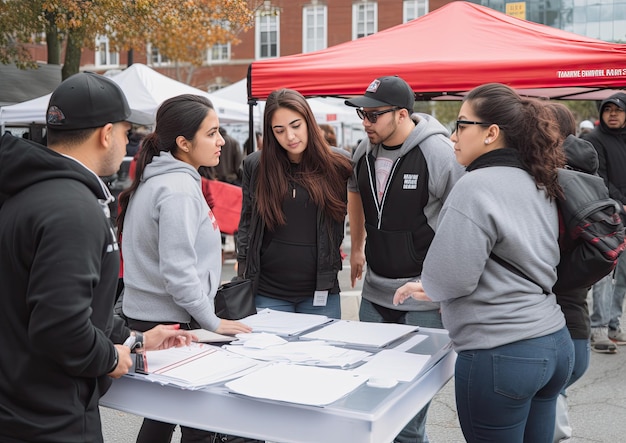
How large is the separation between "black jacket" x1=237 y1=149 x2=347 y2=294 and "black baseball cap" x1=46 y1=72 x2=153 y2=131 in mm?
1713

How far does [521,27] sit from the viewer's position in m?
5.86

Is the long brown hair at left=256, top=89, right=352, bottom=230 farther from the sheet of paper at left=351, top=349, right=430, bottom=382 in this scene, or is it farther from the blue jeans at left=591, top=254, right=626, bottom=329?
the blue jeans at left=591, top=254, right=626, bottom=329

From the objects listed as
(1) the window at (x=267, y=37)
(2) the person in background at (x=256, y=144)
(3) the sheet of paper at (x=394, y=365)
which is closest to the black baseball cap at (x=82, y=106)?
(3) the sheet of paper at (x=394, y=365)

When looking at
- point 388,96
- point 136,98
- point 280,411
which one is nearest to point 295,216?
point 388,96

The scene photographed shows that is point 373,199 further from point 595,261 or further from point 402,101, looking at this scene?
point 595,261

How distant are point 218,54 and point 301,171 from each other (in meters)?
39.6

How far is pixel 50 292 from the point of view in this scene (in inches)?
71.5

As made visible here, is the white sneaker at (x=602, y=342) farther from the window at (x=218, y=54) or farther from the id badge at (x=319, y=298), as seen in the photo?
the window at (x=218, y=54)

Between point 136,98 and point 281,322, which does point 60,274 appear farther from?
point 136,98

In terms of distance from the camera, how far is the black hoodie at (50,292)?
183 cm

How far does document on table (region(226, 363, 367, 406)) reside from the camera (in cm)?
210

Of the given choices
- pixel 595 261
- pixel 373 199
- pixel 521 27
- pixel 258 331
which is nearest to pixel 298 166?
pixel 373 199

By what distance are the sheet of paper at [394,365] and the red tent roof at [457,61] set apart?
122 inches

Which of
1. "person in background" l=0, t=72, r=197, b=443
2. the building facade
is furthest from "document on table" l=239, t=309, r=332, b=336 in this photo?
the building facade
